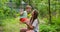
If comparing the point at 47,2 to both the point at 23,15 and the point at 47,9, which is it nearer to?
the point at 47,9

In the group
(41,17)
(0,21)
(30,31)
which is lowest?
(41,17)

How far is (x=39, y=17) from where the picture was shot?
10.1m

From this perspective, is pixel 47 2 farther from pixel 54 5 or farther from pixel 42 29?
pixel 42 29

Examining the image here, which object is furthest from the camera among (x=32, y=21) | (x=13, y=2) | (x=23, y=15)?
(x=13, y=2)

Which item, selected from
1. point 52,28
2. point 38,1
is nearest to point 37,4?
point 38,1

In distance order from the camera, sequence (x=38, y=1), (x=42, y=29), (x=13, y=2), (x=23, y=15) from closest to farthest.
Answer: (x=42, y=29)
(x=23, y=15)
(x=38, y=1)
(x=13, y=2)

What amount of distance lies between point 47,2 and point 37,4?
0.69 metres

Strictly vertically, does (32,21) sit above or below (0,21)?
above

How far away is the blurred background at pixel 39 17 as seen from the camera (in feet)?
25.0

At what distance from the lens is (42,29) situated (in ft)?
24.3

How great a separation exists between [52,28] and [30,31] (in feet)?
8.54

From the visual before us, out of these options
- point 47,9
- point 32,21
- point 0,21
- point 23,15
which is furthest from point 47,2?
point 32,21

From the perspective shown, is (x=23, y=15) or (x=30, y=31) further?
(x=23, y=15)

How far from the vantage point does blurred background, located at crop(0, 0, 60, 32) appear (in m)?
7.61
